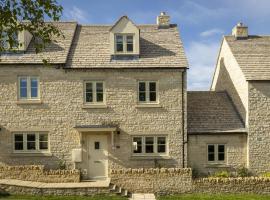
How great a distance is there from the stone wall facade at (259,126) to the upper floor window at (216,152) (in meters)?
1.62

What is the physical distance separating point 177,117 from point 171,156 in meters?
2.41

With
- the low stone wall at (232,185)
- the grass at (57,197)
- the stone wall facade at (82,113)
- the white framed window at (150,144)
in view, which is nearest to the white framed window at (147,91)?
the stone wall facade at (82,113)

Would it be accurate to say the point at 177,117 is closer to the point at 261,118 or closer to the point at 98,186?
the point at 261,118

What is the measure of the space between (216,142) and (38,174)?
10.8 m

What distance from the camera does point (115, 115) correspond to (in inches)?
901

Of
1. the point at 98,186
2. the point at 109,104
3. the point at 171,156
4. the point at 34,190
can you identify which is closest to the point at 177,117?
the point at 171,156

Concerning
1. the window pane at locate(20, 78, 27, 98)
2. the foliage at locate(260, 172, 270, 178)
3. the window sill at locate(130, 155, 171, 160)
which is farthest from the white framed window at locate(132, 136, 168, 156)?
the window pane at locate(20, 78, 27, 98)

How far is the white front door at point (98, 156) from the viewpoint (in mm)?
22766

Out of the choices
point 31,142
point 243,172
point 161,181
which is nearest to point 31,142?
point 31,142

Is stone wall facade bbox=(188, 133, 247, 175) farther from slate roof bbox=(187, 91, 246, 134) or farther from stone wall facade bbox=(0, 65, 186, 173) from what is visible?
stone wall facade bbox=(0, 65, 186, 173)

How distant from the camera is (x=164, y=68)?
74.9 feet

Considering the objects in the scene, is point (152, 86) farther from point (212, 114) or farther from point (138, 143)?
point (212, 114)

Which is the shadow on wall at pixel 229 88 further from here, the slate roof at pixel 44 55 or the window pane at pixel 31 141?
the window pane at pixel 31 141

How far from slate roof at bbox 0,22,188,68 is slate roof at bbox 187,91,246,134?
3795 mm
